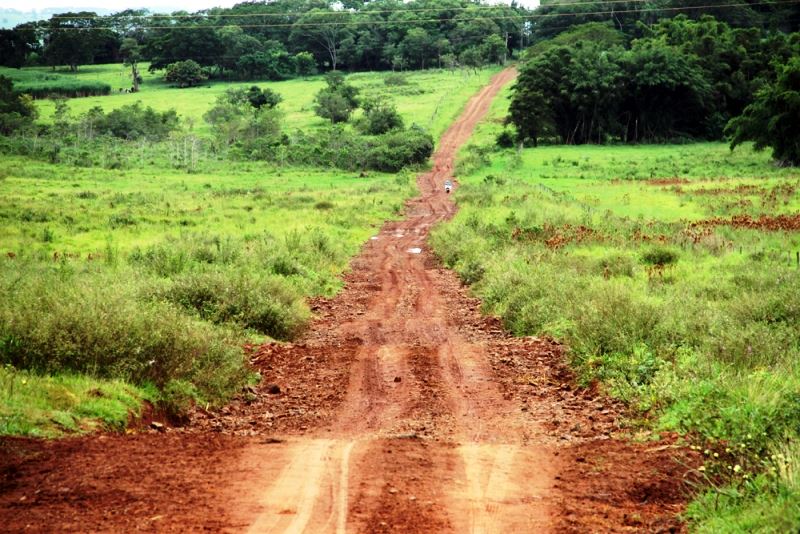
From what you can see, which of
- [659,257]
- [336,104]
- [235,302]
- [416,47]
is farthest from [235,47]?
[235,302]

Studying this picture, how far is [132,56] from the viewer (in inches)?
3880

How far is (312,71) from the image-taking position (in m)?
116

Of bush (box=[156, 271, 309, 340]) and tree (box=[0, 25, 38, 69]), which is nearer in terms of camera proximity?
bush (box=[156, 271, 309, 340])

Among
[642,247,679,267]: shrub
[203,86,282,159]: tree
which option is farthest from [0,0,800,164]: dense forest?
[642,247,679,267]: shrub

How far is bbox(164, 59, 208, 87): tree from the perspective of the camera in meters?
105

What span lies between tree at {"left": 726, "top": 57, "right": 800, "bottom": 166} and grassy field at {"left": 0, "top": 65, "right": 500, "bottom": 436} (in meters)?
21.5

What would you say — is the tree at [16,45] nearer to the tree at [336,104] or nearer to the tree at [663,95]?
the tree at [336,104]

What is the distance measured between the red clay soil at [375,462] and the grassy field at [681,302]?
1.64 ft

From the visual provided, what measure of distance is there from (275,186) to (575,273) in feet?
107

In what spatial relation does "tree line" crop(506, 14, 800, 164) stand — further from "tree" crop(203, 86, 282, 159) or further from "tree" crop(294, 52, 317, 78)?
"tree" crop(294, 52, 317, 78)

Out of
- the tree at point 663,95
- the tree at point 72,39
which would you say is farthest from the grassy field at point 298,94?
the tree at point 663,95

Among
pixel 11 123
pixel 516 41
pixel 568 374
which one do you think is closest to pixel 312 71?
pixel 516 41

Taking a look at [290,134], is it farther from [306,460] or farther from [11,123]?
[306,460]

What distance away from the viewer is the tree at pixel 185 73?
343ft
